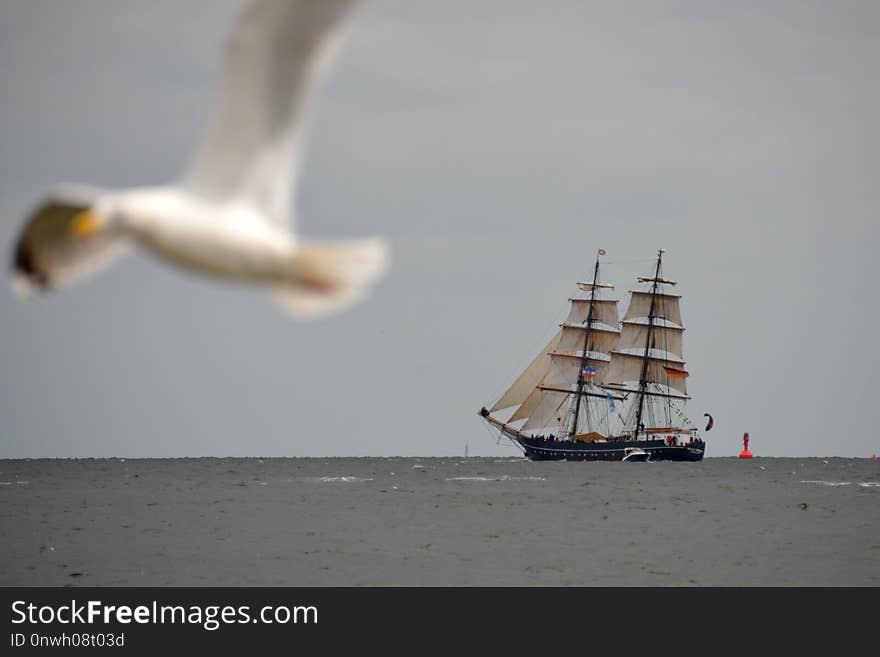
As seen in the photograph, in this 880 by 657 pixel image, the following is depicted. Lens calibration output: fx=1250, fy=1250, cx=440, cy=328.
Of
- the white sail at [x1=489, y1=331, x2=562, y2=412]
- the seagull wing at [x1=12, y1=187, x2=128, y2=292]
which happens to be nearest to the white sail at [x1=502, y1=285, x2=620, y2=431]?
the white sail at [x1=489, y1=331, x2=562, y2=412]

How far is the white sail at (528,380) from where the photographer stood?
112m

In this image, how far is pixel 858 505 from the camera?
216 feet

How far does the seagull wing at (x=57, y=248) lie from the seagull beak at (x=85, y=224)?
3cm

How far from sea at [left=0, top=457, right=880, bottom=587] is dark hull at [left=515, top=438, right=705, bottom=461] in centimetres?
3527

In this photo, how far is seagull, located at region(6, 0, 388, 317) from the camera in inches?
172

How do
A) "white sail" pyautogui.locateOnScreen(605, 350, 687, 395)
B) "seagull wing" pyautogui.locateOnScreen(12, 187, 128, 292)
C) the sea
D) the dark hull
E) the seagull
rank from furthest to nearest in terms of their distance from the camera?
the dark hull → "white sail" pyautogui.locateOnScreen(605, 350, 687, 395) → the sea → "seagull wing" pyautogui.locateOnScreen(12, 187, 128, 292) → the seagull

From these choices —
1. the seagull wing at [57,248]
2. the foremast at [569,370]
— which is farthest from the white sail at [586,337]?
the seagull wing at [57,248]

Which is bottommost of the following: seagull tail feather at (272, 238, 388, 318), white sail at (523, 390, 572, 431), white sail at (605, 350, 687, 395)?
seagull tail feather at (272, 238, 388, 318)

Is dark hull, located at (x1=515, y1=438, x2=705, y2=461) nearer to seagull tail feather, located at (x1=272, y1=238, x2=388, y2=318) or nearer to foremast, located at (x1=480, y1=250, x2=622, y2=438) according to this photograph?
foremast, located at (x1=480, y1=250, x2=622, y2=438)

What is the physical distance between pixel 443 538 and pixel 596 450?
71907 millimetres

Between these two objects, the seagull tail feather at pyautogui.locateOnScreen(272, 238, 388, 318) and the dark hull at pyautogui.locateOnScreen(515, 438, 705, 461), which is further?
the dark hull at pyautogui.locateOnScreen(515, 438, 705, 461)

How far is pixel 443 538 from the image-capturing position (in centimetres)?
4475
